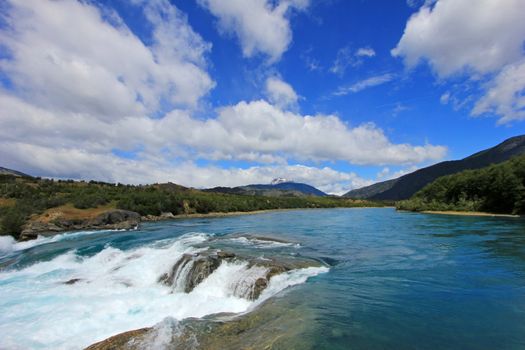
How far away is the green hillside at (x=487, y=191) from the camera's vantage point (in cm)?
6856

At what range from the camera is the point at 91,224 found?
61469 millimetres

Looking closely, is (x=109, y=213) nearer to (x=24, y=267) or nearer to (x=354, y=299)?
(x=24, y=267)

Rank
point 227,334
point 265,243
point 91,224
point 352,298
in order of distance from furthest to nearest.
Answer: point 91,224 → point 265,243 → point 352,298 → point 227,334

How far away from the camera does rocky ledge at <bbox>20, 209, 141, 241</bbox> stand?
183 ft

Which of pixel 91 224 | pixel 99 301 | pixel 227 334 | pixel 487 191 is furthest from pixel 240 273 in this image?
pixel 487 191

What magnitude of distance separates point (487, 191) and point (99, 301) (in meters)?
90.1

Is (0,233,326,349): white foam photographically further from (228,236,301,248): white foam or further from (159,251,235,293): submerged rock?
(228,236,301,248): white foam

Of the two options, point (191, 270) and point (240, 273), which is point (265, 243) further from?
point (240, 273)

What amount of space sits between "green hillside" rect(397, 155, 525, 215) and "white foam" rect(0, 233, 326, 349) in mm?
69591

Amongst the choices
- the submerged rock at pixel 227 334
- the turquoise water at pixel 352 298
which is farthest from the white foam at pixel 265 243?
the submerged rock at pixel 227 334

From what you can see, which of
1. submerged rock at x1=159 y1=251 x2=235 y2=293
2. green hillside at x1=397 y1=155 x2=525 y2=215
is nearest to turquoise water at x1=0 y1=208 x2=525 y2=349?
submerged rock at x1=159 y1=251 x2=235 y2=293

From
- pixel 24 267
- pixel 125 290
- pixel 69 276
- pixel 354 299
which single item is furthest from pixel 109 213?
pixel 354 299

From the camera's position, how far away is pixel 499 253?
24625 mm

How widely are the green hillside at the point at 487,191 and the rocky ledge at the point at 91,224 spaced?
79360mm
